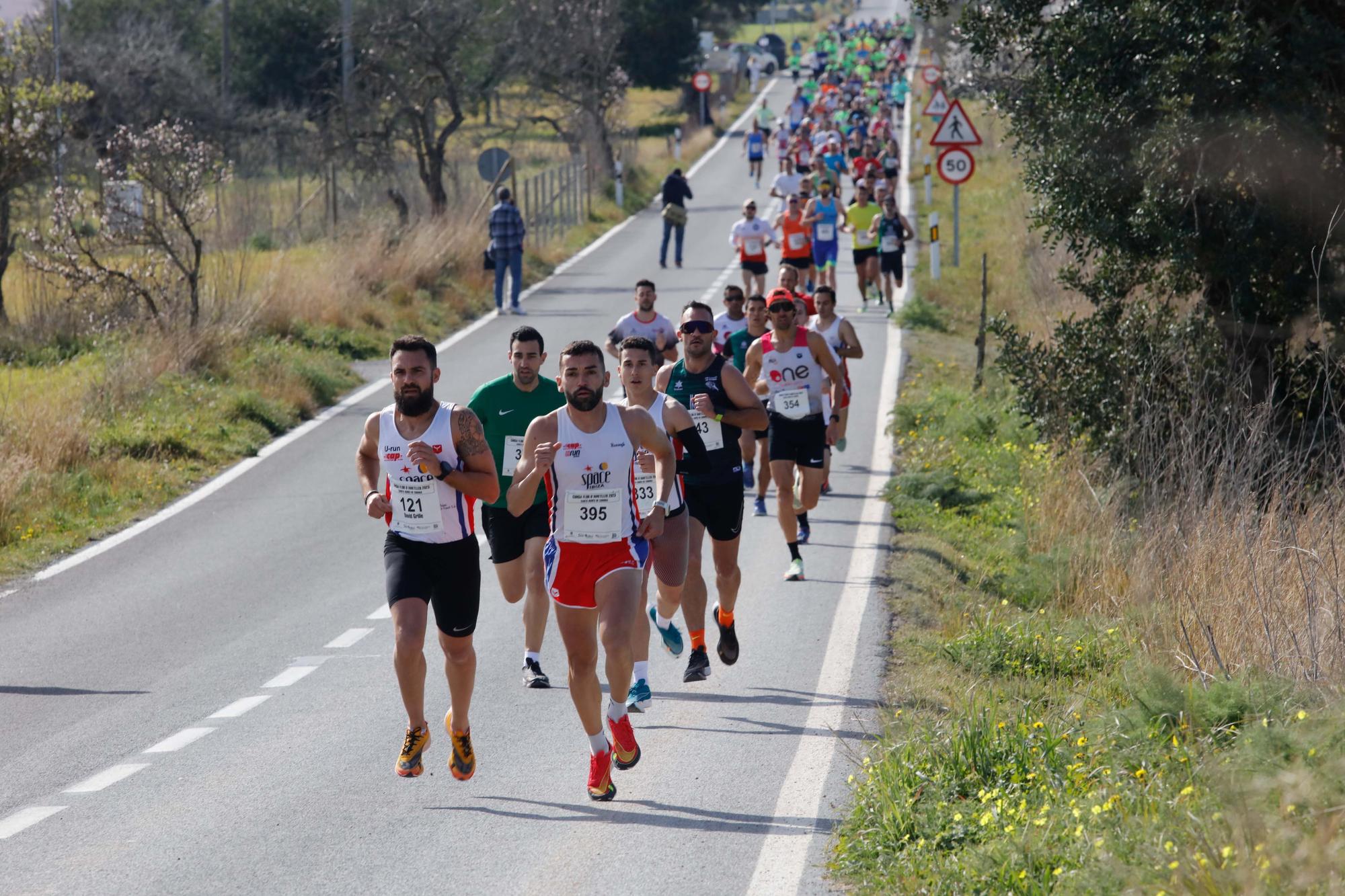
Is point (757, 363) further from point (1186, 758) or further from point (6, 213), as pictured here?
point (6, 213)

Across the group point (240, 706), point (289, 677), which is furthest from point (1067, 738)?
point (289, 677)


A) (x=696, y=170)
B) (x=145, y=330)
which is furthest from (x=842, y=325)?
(x=696, y=170)

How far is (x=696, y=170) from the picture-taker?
179 feet

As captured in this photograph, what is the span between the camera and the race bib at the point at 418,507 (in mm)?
7293

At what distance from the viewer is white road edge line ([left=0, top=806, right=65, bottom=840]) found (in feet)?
22.8

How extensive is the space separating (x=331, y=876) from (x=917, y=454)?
10806 millimetres

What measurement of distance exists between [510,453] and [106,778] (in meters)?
2.69

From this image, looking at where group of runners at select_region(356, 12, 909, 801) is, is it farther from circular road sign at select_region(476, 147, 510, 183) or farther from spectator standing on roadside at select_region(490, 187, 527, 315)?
circular road sign at select_region(476, 147, 510, 183)

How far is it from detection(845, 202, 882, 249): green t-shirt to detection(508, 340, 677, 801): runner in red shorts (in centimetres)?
1847

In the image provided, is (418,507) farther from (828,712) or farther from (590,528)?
(828,712)

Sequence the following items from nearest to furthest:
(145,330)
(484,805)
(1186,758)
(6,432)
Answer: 1. (1186,758)
2. (484,805)
3. (6,432)
4. (145,330)

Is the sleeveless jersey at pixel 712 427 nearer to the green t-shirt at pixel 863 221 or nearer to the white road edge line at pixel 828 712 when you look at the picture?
the white road edge line at pixel 828 712

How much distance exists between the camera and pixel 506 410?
917cm

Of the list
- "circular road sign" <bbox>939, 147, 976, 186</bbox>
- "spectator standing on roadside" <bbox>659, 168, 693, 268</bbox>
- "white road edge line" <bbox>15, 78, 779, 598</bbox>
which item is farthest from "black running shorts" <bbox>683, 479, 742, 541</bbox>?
"spectator standing on roadside" <bbox>659, 168, 693, 268</bbox>
